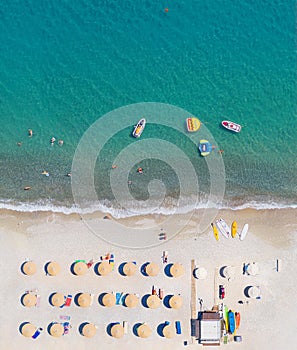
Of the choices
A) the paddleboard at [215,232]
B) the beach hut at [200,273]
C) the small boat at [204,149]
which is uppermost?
the small boat at [204,149]

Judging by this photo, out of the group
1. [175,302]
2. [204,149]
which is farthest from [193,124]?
[175,302]

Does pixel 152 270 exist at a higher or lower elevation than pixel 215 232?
lower

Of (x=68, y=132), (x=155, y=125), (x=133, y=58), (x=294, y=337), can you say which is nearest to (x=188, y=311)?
(x=294, y=337)

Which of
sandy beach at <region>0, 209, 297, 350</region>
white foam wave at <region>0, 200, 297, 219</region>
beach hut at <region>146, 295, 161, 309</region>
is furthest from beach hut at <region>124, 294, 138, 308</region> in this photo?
white foam wave at <region>0, 200, 297, 219</region>

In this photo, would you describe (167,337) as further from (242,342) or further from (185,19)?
(185,19)

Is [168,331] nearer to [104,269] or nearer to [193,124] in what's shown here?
[104,269]

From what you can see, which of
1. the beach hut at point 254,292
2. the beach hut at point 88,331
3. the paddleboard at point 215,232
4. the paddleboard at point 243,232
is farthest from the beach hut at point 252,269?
the beach hut at point 88,331

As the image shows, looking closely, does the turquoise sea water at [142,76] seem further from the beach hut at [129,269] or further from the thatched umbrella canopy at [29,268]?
the beach hut at [129,269]

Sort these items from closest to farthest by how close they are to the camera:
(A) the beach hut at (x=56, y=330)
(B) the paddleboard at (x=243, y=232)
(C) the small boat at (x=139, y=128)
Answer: (A) the beach hut at (x=56, y=330) → (B) the paddleboard at (x=243, y=232) → (C) the small boat at (x=139, y=128)
